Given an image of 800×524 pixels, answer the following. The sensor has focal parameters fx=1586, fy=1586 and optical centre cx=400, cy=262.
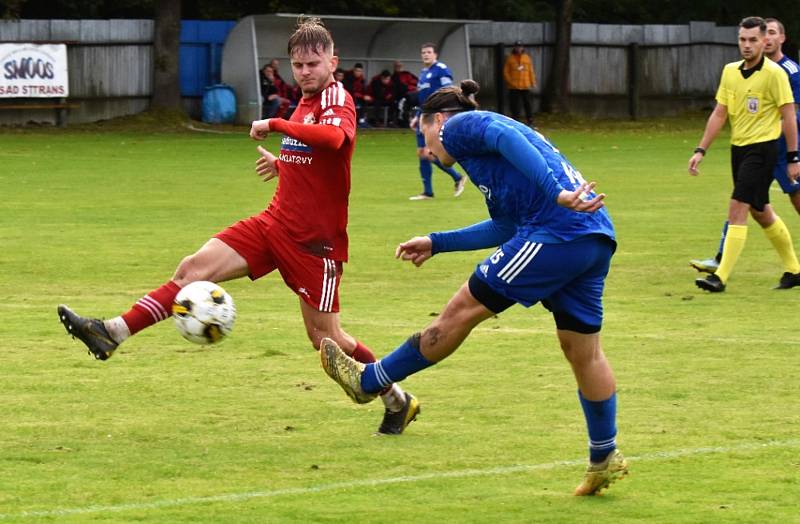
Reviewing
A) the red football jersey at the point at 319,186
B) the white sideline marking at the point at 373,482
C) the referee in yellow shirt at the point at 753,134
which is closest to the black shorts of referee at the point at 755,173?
the referee in yellow shirt at the point at 753,134

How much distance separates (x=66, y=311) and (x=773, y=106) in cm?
737

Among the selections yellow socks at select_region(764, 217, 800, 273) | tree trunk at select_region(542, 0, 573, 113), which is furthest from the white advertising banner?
yellow socks at select_region(764, 217, 800, 273)

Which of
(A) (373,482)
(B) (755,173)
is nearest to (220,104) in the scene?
(B) (755,173)

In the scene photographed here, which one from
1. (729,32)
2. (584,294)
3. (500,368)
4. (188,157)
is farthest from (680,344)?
(729,32)

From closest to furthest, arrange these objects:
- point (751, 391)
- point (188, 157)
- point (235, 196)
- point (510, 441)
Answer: point (510, 441)
point (751, 391)
point (235, 196)
point (188, 157)

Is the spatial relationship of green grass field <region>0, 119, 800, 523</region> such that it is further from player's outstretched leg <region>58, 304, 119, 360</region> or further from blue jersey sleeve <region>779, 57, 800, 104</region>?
blue jersey sleeve <region>779, 57, 800, 104</region>

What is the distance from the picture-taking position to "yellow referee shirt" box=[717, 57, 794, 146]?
13336mm

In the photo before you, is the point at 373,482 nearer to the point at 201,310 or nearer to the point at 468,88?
the point at 201,310

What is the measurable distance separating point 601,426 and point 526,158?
118cm

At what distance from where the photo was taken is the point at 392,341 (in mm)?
10727

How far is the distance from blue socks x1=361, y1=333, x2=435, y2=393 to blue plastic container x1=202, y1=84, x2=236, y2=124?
105 ft

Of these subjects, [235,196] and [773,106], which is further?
[235,196]

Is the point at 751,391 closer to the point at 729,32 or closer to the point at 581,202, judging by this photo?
the point at 581,202

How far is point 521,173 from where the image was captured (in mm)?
6707
